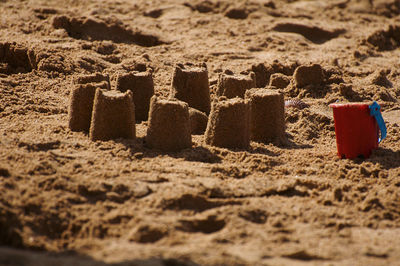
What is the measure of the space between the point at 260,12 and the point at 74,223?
572 centimetres

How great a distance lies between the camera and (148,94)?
4.57 m

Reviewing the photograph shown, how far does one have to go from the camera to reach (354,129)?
3.79m

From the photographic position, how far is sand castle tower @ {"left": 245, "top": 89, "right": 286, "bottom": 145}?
416cm

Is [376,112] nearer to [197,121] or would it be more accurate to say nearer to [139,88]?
[197,121]

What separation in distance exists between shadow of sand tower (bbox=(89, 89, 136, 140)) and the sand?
0.09 metres

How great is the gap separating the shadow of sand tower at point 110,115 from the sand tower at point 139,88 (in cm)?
63

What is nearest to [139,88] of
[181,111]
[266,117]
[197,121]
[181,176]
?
[197,121]

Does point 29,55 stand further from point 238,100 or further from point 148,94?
point 238,100

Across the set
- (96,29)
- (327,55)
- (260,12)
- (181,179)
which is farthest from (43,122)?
(260,12)

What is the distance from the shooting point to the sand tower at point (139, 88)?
177 inches

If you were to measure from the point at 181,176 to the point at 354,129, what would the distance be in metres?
1.34

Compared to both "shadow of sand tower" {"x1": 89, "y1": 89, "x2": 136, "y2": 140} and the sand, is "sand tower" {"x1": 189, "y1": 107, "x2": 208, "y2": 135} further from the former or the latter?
"shadow of sand tower" {"x1": 89, "y1": 89, "x2": 136, "y2": 140}

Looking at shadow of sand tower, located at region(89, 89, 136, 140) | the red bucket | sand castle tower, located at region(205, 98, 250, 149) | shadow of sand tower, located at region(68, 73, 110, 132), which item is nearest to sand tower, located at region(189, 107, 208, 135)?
sand castle tower, located at region(205, 98, 250, 149)

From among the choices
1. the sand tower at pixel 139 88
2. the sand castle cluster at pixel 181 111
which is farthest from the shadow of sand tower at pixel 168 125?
the sand tower at pixel 139 88
